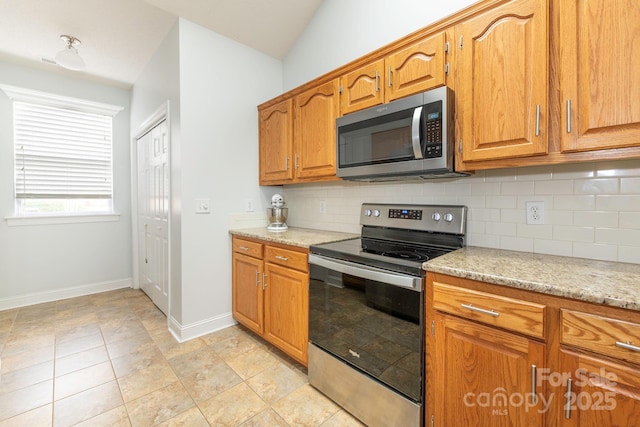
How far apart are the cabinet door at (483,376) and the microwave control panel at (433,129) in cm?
84

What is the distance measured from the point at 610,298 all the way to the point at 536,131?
0.74 m

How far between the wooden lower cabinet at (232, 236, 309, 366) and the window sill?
2.22 metres

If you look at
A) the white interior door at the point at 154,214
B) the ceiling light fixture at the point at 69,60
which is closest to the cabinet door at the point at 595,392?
the white interior door at the point at 154,214

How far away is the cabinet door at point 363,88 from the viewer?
5.93 ft

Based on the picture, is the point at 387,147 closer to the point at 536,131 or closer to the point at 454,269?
the point at 536,131

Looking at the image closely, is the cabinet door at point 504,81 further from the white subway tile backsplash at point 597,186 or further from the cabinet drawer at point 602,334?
the cabinet drawer at point 602,334

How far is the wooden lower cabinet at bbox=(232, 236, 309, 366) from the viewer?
1.92 m

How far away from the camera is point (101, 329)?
2.62m

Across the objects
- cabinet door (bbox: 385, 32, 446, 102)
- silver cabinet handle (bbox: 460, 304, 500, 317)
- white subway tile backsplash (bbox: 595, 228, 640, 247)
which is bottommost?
silver cabinet handle (bbox: 460, 304, 500, 317)

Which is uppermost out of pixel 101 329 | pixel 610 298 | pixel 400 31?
pixel 400 31

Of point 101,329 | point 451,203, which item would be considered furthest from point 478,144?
point 101,329

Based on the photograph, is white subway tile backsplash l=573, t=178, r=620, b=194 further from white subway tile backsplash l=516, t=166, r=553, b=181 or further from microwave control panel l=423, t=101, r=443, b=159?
microwave control panel l=423, t=101, r=443, b=159

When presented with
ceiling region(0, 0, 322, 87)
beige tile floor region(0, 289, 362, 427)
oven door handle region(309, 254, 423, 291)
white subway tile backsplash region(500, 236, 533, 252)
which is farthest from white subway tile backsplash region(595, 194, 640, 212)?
ceiling region(0, 0, 322, 87)

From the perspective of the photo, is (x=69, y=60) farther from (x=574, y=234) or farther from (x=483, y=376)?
(x=574, y=234)
